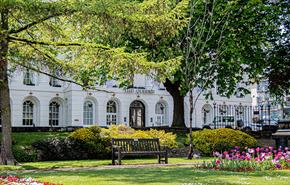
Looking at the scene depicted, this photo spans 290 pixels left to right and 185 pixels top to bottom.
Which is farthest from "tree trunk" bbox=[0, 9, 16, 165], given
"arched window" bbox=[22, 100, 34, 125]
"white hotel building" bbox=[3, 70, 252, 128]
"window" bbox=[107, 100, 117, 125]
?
"window" bbox=[107, 100, 117, 125]

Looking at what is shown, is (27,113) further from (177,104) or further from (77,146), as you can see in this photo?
(77,146)

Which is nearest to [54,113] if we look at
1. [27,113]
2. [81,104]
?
[27,113]

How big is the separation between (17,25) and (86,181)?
9165 mm

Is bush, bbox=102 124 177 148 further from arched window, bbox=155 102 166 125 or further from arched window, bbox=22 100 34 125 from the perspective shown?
arched window, bbox=155 102 166 125

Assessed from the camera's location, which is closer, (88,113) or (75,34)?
(75,34)

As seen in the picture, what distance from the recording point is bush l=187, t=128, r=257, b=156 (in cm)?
2050

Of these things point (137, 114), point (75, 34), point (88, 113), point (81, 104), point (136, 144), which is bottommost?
point (136, 144)

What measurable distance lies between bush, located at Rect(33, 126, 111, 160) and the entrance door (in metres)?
28.1

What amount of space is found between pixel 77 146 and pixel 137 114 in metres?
29.6

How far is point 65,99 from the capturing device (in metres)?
44.3

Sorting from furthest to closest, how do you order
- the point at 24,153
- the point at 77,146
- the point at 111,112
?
the point at 111,112
the point at 77,146
the point at 24,153

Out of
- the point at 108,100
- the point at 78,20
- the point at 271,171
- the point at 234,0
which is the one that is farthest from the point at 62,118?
the point at 271,171

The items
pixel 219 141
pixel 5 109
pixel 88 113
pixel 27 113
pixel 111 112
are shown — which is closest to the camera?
pixel 5 109

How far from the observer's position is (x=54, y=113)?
145ft
